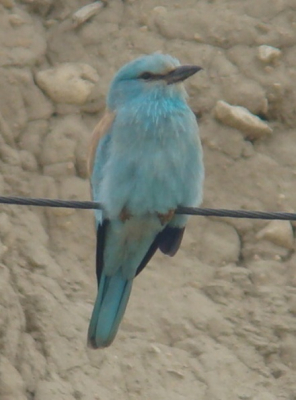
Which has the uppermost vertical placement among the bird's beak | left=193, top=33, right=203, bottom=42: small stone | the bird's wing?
the bird's beak

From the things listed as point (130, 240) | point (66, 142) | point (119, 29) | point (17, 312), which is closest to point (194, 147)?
point (130, 240)

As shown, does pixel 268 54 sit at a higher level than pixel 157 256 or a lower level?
higher

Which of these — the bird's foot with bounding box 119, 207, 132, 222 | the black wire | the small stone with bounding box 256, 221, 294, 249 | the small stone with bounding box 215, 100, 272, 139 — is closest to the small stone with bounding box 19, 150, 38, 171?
the small stone with bounding box 215, 100, 272, 139

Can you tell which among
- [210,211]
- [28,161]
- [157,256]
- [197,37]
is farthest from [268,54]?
[210,211]

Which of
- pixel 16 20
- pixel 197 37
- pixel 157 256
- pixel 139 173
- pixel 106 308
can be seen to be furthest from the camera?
pixel 197 37

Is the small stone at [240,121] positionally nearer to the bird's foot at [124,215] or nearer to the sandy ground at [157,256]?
the sandy ground at [157,256]

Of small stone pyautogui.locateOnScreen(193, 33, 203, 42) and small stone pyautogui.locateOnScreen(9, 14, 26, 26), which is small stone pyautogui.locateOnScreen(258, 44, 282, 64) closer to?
small stone pyautogui.locateOnScreen(193, 33, 203, 42)

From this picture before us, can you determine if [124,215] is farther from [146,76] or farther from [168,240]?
[146,76]

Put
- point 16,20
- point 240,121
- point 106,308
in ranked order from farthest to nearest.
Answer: point 16,20, point 240,121, point 106,308
